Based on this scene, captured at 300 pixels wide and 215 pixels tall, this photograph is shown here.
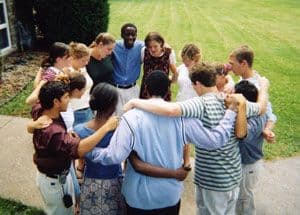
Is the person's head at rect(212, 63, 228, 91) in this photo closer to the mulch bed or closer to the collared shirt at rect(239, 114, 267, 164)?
the collared shirt at rect(239, 114, 267, 164)

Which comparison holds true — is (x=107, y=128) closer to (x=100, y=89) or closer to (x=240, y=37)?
(x=100, y=89)

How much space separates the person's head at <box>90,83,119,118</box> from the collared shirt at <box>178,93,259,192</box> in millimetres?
705

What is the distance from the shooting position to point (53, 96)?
3.68 meters

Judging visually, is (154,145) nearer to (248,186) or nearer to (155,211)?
(155,211)

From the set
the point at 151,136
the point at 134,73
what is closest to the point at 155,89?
the point at 151,136

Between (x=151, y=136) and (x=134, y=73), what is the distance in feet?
9.26

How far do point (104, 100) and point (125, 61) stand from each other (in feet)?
8.52

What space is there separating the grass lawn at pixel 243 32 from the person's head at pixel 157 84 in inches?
139

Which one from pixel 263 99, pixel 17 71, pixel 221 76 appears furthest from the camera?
pixel 17 71

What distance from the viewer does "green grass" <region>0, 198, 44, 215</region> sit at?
4.94m

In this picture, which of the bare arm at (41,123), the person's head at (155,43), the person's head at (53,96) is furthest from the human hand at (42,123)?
the person's head at (155,43)

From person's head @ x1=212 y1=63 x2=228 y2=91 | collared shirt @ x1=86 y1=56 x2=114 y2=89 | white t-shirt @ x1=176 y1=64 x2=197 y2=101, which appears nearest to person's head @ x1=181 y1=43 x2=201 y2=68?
white t-shirt @ x1=176 y1=64 x2=197 y2=101

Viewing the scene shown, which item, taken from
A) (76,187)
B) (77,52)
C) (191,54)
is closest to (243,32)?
(191,54)

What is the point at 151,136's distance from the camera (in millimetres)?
3410
